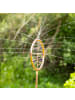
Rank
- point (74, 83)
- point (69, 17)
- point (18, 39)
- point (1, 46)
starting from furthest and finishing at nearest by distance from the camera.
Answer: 1. point (1, 46)
2. point (18, 39)
3. point (69, 17)
4. point (74, 83)

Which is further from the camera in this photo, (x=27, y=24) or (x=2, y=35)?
(x=2, y=35)

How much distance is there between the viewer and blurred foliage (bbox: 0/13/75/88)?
2.23 m

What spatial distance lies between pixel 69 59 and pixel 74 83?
613 mm

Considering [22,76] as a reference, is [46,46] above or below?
above

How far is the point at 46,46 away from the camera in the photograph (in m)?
2.35

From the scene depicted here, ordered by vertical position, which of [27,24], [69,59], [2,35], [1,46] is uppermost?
[27,24]

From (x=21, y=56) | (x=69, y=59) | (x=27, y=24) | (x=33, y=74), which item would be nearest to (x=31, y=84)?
(x=33, y=74)

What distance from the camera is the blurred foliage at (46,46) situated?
223 centimetres

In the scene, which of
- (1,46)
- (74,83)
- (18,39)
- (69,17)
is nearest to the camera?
(74,83)

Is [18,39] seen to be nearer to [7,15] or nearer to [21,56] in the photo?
[21,56]

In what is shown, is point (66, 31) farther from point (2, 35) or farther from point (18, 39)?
point (2, 35)

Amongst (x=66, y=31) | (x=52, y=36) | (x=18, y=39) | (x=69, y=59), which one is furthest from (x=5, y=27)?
(x=69, y=59)

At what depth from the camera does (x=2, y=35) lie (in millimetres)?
2475

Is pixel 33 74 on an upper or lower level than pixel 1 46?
lower
